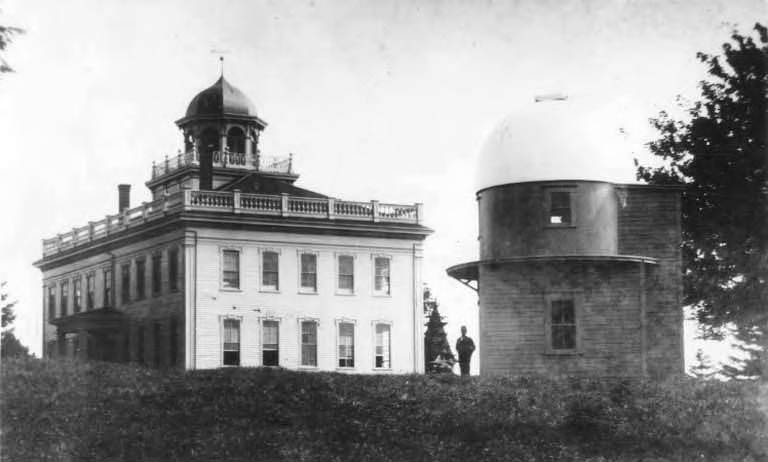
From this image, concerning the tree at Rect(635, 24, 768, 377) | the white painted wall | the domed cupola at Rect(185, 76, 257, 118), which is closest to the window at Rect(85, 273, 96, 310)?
the white painted wall

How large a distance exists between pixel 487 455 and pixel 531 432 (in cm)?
167

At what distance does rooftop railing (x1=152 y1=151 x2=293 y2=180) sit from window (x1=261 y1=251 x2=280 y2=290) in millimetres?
11864

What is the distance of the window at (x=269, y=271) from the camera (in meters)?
54.9

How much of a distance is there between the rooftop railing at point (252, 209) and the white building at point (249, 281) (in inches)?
2.3

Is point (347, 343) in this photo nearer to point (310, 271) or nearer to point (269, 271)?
point (310, 271)

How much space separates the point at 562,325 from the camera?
97.0 ft

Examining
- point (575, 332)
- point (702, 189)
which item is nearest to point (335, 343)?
point (702, 189)

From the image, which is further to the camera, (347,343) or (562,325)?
(347,343)

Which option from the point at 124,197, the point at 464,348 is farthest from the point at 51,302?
the point at 464,348

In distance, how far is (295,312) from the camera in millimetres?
55344

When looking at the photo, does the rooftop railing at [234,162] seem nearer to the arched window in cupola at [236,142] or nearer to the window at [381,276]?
the arched window in cupola at [236,142]

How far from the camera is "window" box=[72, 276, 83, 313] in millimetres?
61094

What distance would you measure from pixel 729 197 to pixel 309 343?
79.2 ft

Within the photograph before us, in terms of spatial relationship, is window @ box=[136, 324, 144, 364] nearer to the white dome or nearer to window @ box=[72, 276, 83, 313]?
window @ box=[72, 276, 83, 313]
